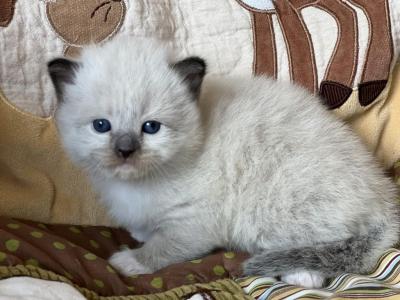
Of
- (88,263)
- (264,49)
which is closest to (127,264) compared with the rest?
(88,263)

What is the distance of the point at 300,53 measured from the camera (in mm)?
1830

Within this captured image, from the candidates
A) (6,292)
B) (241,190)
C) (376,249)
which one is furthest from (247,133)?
(6,292)

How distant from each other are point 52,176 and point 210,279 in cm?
59

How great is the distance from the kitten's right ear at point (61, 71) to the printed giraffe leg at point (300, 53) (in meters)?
0.67

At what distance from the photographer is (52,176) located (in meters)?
1.75

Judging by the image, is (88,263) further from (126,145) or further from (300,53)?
(300,53)

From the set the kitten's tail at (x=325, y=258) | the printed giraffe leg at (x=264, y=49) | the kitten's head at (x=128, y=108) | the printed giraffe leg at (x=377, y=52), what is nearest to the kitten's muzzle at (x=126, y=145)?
the kitten's head at (x=128, y=108)

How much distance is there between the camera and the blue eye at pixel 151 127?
4.60ft

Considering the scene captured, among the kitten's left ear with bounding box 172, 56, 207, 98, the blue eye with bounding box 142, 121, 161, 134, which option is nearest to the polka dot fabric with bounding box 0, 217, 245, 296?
the blue eye with bounding box 142, 121, 161, 134

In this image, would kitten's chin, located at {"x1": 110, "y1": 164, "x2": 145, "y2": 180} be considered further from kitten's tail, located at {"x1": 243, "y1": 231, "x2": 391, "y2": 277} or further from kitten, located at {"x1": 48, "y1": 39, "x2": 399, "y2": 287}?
kitten's tail, located at {"x1": 243, "y1": 231, "x2": 391, "y2": 277}

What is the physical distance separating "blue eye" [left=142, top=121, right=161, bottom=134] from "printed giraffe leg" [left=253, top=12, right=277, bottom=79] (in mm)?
530

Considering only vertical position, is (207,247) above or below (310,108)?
below

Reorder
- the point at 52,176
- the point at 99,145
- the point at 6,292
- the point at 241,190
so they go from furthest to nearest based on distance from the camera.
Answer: the point at 52,176 → the point at 241,190 → the point at 99,145 → the point at 6,292

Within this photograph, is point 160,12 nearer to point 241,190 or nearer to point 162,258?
point 241,190
